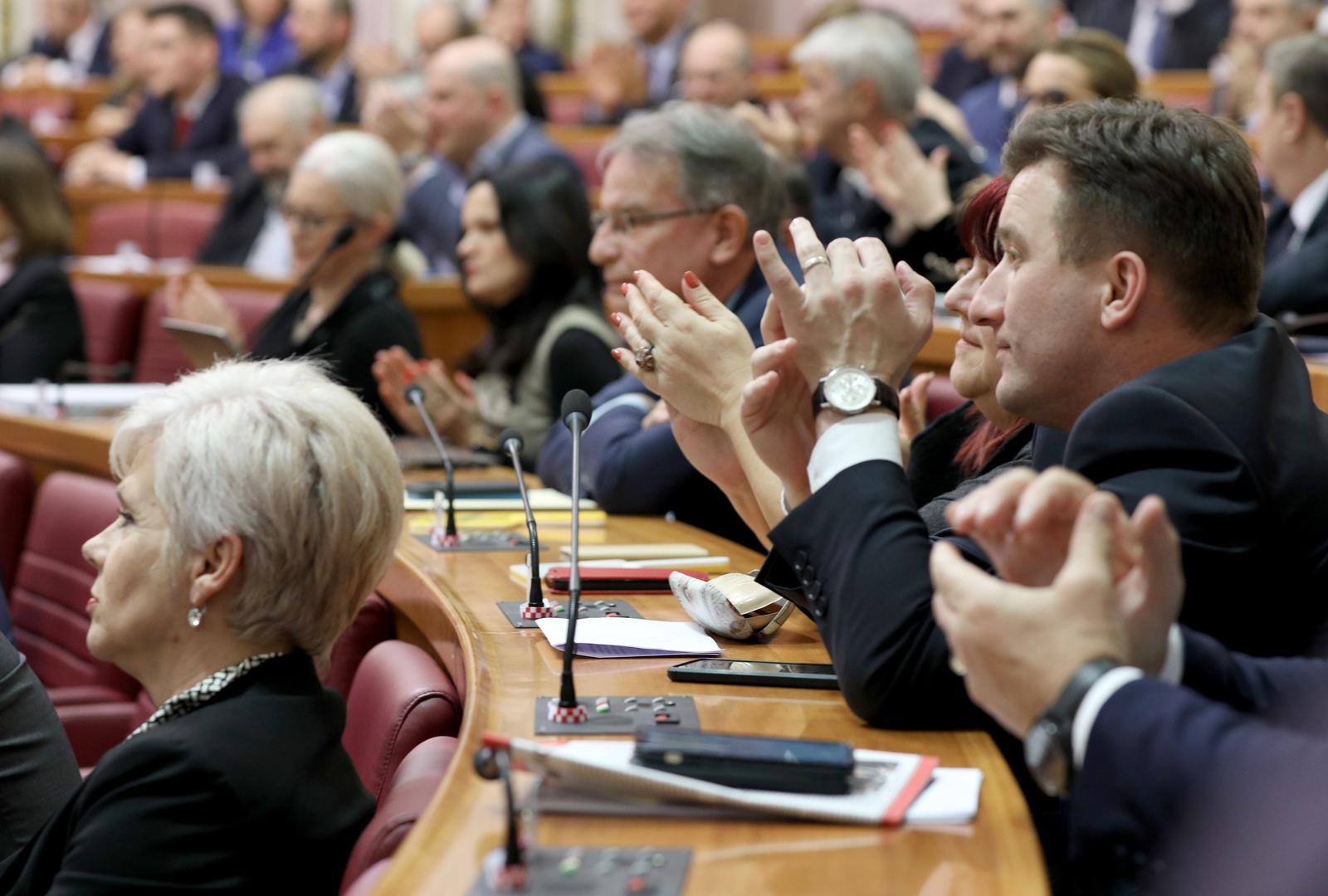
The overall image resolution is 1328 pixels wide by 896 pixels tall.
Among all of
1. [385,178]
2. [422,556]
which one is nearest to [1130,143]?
[422,556]

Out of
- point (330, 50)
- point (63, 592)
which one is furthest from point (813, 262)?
point (330, 50)

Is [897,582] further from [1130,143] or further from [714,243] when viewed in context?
[714,243]

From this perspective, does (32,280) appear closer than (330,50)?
Yes

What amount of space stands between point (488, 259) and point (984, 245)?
7.48 feet

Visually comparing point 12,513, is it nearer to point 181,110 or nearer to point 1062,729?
point 1062,729

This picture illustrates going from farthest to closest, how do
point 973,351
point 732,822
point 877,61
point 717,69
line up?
point 717,69 → point 877,61 → point 973,351 → point 732,822

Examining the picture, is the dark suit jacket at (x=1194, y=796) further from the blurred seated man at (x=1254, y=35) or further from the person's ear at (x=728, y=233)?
the blurred seated man at (x=1254, y=35)

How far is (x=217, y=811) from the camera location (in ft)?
5.01

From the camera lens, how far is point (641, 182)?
10.2ft

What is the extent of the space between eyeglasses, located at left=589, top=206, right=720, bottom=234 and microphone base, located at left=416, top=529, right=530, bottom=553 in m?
0.72

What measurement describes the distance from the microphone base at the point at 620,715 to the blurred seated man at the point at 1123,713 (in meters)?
0.35

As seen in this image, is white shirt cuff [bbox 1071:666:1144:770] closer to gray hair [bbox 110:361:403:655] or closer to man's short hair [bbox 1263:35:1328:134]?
gray hair [bbox 110:361:403:655]

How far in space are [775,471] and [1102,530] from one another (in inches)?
25.8

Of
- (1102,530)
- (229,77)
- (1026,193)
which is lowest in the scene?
(229,77)
